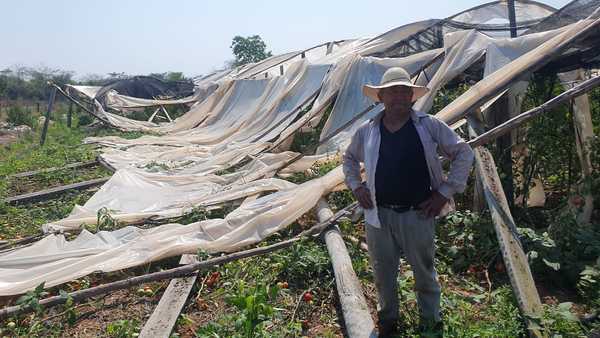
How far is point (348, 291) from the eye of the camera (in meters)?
3.19

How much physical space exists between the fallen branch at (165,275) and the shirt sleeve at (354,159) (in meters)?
1.36

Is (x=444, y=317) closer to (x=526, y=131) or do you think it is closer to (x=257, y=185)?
(x=526, y=131)

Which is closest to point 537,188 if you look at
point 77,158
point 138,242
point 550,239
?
point 550,239

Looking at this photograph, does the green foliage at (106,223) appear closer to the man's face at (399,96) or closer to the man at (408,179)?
the man at (408,179)

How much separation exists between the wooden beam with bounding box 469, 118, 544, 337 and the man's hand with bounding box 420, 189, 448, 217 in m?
0.77

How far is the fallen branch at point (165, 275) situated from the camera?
3.44 meters

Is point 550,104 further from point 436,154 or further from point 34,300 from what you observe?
point 34,300

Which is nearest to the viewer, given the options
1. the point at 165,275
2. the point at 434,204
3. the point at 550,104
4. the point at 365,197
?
the point at 434,204

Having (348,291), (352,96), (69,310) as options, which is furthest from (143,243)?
(352,96)

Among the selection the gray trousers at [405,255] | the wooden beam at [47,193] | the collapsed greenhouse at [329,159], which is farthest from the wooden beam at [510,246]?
the wooden beam at [47,193]

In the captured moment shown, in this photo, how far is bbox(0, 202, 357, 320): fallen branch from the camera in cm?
344

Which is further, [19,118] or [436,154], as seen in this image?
[19,118]

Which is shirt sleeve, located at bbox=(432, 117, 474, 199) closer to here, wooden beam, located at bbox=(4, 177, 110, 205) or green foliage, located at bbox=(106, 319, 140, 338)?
green foliage, located at bbox=(106, 319, 140, 338)

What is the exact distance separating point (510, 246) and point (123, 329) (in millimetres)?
2599
